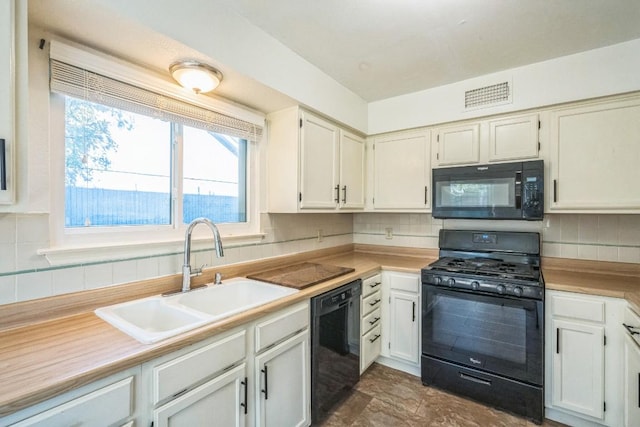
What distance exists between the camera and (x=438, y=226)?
2.89 meters

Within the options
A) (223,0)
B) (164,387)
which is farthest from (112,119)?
(164,387)

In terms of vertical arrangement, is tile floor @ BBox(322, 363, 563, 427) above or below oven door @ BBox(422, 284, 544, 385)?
below

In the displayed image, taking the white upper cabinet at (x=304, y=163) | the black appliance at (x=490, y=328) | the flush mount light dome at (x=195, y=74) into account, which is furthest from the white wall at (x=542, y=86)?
the flush mount light dome at (x=195, y=74)

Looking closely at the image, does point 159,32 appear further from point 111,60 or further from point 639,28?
point 639,28

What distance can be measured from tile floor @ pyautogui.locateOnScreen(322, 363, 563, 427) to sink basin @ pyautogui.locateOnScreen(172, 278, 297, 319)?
89 cm

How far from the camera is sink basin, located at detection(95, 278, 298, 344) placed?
119 centimetres

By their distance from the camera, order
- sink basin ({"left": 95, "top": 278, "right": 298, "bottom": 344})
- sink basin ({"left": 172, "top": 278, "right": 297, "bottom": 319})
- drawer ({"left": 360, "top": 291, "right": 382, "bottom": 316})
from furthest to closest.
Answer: drawer ({"left": 360, "top": 291, "right": 382, "bottom": 316}) → sink basin ({"left": 172, "top": 278, "right": 297, "bottom": 319}) → sink basin ({"left": 95, "top": 278, "right": 298, "bottom": 344})

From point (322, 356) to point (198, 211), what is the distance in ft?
3.95

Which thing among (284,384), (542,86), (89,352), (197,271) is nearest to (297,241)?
(197,271)

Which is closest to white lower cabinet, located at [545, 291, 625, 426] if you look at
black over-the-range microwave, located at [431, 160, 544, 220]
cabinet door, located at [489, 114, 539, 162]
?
black over-the-range microwave, located at [431, 160, 544, 220]

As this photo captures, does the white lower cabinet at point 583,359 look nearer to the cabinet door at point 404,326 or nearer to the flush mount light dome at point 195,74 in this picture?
the cabinet door at point 404,326

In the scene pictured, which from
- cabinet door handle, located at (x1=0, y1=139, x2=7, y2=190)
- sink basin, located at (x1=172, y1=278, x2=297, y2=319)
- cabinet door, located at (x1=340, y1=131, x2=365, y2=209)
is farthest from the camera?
cabinet door, located at (x1=340, y1=131, x2=365, y2=209)

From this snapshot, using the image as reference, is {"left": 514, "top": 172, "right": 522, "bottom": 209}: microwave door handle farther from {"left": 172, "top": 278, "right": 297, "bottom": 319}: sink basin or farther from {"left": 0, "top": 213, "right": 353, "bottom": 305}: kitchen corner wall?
{"left": 0, "top": 213, "right": 353, "bottom": 305}: kitchen corner wall

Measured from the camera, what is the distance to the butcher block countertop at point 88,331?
2.78ft
